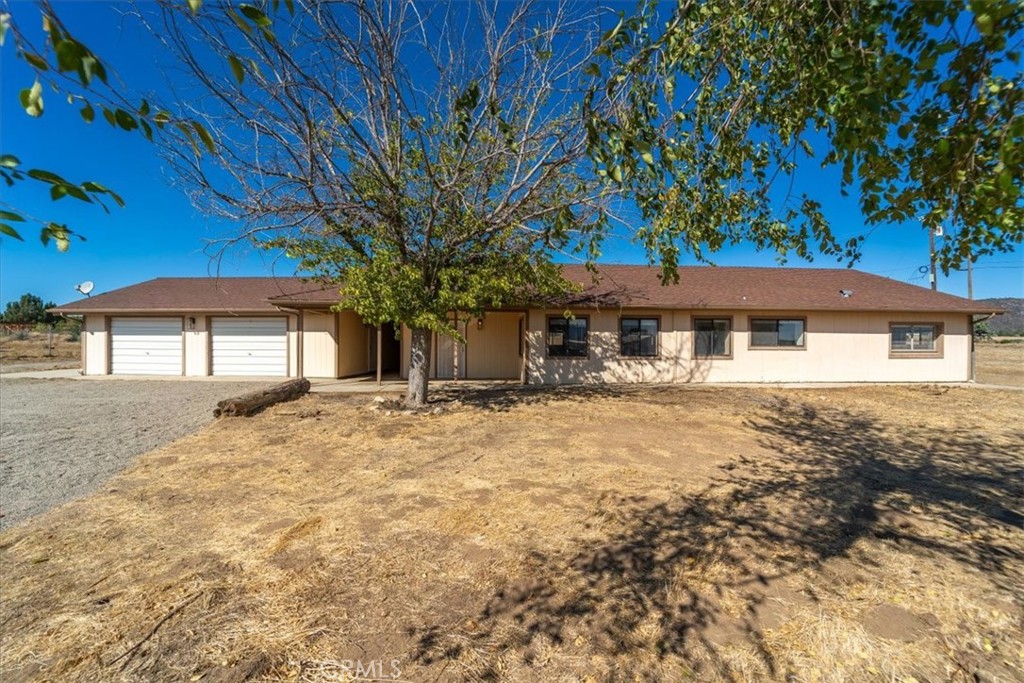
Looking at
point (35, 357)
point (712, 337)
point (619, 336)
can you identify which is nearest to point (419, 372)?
point (619, 336)

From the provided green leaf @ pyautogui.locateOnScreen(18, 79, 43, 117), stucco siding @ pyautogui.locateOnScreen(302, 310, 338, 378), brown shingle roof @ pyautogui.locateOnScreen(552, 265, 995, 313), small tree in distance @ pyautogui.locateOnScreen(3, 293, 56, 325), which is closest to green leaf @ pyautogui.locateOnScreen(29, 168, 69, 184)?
green leaf @ pyautogui.locateOnScreen(18, 79, 43, 117)

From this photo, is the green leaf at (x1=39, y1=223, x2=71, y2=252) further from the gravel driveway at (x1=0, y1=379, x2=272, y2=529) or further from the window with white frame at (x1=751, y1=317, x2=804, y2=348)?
the window with white frame at (x1=751, y1=317, x2=804, y2=348)

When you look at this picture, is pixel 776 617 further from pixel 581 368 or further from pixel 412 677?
pixel 581 368

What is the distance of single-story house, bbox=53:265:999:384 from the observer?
45.5 feet

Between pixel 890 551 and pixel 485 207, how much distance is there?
282 inches

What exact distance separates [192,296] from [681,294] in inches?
692

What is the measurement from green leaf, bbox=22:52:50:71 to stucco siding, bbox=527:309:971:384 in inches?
495

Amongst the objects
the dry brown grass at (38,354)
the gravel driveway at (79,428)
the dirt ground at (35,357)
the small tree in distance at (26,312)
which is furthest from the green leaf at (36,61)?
the small tree in distance at (26,312)

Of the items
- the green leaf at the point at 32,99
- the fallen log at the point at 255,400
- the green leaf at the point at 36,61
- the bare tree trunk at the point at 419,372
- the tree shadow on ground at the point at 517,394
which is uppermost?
the green leaf at the point at 36,61

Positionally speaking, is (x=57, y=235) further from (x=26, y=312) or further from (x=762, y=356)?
(x=26, y=312)

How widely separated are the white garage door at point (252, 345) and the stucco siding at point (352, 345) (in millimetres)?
1867

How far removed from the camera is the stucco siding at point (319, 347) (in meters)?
15.0

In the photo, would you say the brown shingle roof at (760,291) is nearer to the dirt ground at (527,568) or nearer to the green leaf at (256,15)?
the dirt ground at (527,568)

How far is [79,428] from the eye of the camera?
25.5 ft
